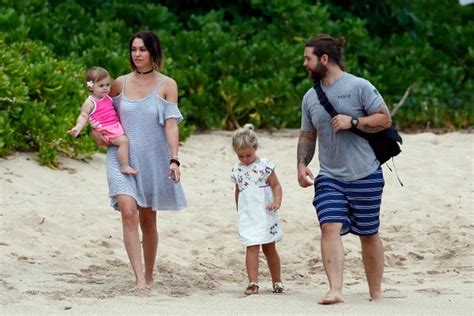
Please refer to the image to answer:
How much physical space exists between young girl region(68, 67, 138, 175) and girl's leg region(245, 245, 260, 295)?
0.88 metres

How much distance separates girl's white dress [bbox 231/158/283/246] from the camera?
8289 mm

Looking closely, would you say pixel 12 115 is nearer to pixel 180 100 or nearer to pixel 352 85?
pixel 180 100

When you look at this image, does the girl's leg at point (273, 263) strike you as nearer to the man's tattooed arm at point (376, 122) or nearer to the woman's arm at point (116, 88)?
the man's tattooed arm at point (376, 122)

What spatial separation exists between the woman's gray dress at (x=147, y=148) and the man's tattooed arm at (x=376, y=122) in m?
1.23

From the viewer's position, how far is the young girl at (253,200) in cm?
826

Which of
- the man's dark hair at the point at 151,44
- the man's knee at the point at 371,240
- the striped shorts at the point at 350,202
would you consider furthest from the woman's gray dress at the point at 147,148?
→ the man's knee at the point at 371,240

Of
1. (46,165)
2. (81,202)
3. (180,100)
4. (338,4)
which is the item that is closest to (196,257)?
(81,202)

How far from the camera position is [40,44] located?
1351 centimetres

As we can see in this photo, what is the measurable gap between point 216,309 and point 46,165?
4.30 m

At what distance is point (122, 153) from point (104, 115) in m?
0.28

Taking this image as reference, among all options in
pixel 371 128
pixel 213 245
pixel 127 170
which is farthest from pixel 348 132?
pixel 213 245

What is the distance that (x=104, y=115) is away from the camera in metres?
8.24

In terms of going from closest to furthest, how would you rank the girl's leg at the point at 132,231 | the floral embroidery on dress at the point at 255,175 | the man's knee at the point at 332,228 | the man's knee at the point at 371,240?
1. the man's knee at the point at 332,228
2. the man's knee at the point at 371,240
3. the girl's leg at the point at 132,231
4. the floral embroidery on dress at the point at 255,175

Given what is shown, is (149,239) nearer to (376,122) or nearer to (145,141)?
(145,141)
